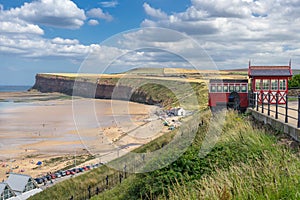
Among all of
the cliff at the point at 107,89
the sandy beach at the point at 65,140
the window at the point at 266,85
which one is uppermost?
the window at the point at 266,85

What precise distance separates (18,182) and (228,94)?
12.6 metres

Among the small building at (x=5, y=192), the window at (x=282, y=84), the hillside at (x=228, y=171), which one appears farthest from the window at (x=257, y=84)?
the small building at (x=5, y=192)

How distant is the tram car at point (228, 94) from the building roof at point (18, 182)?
10956 millimetres

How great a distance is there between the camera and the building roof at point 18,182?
1976cm

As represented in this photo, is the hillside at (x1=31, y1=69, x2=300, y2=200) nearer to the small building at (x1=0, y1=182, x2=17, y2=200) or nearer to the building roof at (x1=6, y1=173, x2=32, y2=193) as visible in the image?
the small building at (x1=0, y1=182, x2=17, y2=200)

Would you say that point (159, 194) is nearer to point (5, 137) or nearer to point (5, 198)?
point (5, 198)

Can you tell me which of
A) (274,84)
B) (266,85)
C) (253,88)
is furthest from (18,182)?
(274,84)

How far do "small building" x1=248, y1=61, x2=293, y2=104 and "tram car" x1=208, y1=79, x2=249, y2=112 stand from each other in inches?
31.3

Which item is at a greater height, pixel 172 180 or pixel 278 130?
pixel 278 130

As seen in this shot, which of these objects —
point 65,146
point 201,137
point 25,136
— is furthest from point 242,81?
point 25,136

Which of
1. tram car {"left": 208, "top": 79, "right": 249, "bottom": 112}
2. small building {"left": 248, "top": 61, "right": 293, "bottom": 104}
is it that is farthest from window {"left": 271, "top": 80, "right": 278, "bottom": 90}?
tram car {"left": 208, "top": 79, "right": 249, "bottom": 112}

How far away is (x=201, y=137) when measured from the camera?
419 inches

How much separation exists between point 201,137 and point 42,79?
17017cm

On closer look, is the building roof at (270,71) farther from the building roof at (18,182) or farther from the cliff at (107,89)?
the cliff at (107,89)
